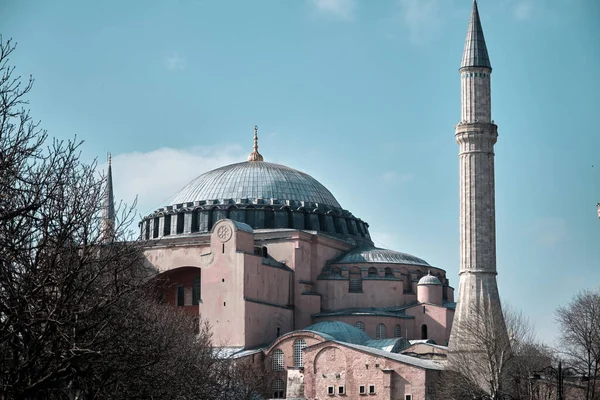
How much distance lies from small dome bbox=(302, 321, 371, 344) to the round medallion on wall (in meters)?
5.68

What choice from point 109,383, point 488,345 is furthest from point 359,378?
point 109,383

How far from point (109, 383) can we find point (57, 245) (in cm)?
622

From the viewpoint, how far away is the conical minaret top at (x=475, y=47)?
2355 inches

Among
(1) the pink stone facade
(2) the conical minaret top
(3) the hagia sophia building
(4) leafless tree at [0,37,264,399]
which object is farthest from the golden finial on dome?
(4) leafless tree at [0,37,264,399]

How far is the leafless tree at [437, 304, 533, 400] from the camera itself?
51.8 metres

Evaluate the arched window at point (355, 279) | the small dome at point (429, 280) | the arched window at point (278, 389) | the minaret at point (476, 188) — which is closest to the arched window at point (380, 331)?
the arched window at point (355, 279)

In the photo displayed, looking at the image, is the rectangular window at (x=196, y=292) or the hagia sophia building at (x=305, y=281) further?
the rectangular window at (x=196, y=292)

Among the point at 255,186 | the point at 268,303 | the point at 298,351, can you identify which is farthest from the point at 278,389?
the point at 255,186

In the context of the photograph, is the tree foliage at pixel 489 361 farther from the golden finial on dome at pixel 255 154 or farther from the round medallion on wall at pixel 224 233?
the golden finial on dome at pixel 255 154

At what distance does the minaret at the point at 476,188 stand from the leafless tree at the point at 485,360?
1.13ft

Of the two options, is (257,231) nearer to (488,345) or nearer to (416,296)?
(416,296)

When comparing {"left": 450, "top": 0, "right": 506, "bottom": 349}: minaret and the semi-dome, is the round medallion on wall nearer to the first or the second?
the semi-dome

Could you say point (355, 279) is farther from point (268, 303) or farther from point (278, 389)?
point (278, 389)

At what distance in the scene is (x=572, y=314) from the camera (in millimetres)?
57750
